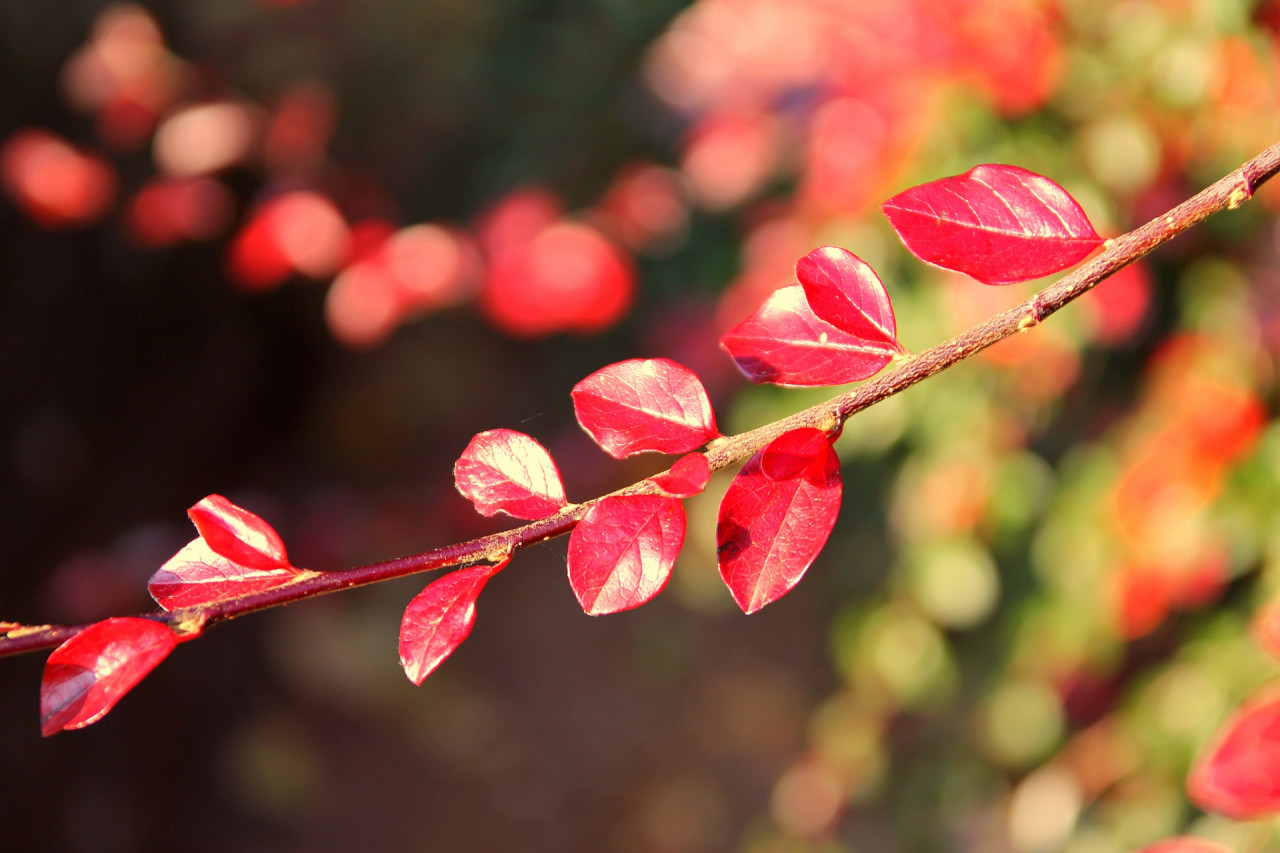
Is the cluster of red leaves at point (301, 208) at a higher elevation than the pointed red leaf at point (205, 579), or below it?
higher

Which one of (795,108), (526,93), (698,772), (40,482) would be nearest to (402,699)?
(698,772)

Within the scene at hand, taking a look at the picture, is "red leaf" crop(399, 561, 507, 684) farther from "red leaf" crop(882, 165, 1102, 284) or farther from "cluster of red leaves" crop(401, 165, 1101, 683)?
"red leaf" crop(882, 165, 1102, 284)

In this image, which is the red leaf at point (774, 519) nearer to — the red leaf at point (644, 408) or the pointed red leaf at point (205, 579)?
the red leaf at point (644, 408)

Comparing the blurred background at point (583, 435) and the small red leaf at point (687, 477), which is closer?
the small red leaf at point (687, 477)

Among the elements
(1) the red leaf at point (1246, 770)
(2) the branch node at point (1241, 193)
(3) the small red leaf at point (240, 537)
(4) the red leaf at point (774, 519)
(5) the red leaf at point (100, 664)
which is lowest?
(1) the red leaf at point (1246, 770)

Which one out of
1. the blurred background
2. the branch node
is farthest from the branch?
the blurred background

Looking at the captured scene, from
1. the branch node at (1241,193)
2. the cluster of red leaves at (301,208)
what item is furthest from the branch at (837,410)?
the cluster of red leaves at (301,208)
